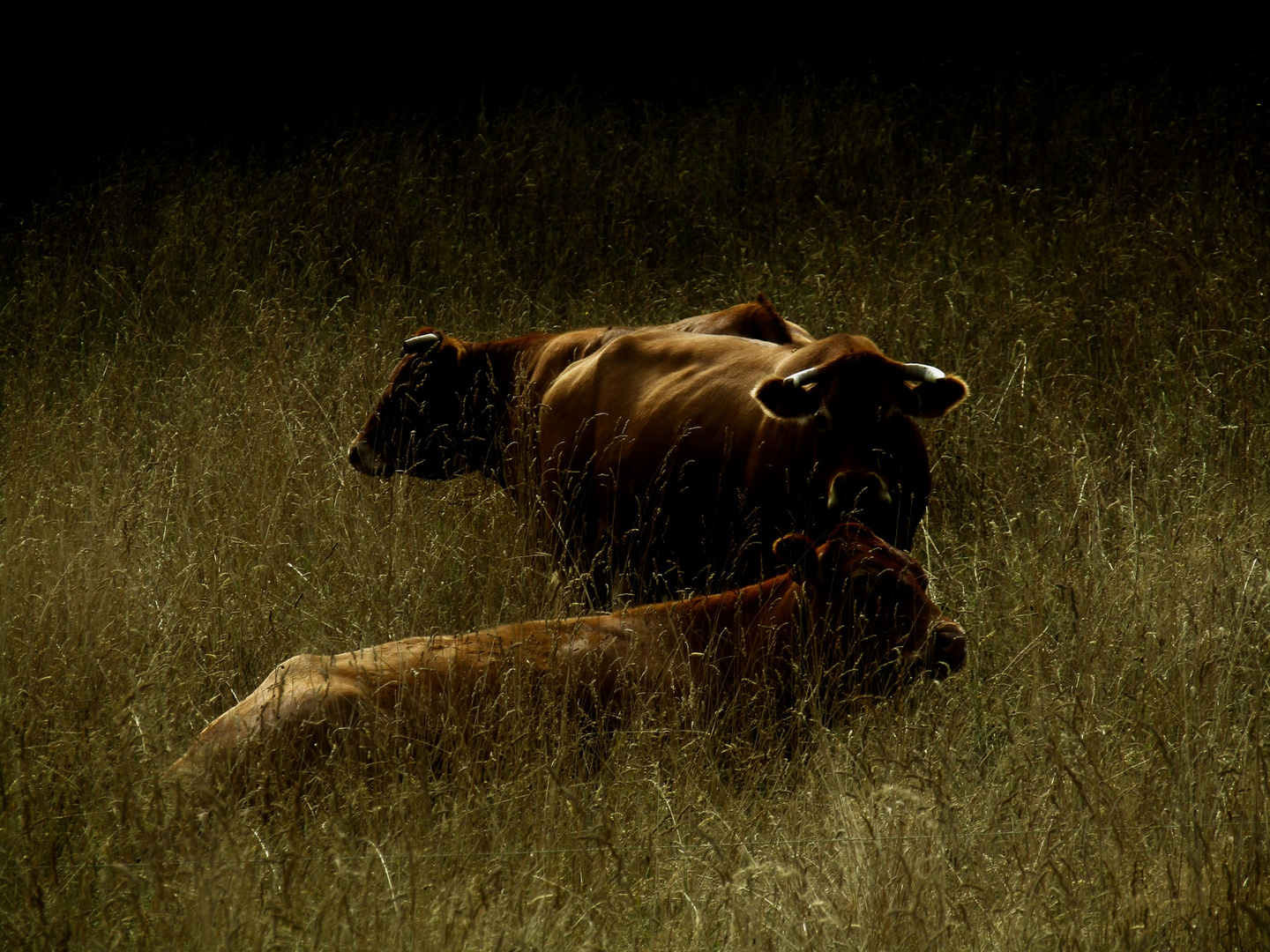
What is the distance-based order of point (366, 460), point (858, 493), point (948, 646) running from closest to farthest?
point (948, 646) → point (858, 493) → point (366, 460)

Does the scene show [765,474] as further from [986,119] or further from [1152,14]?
[1152,14]

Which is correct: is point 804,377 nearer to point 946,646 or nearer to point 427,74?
point 946,646

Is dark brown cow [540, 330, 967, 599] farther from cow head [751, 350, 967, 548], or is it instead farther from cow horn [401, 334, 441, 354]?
cow horn [401, 334, 441, 354]

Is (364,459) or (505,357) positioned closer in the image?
(364,459)

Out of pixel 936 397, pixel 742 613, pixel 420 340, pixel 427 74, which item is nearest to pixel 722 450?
pixel 936 397

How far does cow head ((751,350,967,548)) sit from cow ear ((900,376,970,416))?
28 mm

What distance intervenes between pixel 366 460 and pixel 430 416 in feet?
1.59

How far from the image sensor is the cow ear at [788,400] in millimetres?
4969

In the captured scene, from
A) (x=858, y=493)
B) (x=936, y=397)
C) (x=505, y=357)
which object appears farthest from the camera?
(x=505, y=357)

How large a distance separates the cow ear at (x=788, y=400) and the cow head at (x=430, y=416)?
2395 mm

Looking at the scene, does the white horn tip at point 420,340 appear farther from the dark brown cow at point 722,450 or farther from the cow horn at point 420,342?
the dark brown cow at point 722,450

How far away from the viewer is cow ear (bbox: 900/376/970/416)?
5116 millimetres

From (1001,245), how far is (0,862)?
26.4 feet

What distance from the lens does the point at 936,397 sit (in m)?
5.16
